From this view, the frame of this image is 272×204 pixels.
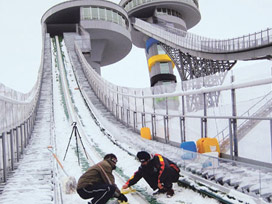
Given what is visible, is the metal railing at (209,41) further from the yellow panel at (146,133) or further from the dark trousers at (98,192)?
the dark trousers at (98,192)

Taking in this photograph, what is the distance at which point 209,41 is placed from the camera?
103 feet

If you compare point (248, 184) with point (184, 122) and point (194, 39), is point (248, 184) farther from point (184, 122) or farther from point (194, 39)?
point (194, 39)

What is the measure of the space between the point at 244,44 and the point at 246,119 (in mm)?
19761

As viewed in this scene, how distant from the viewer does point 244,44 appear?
25922 mm

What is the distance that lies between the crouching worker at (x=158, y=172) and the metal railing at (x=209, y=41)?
19.5 m

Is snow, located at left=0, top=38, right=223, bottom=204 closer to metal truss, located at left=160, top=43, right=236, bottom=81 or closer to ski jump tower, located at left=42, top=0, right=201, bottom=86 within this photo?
metal truss, located at left=160, top=43, right=236, bottom=81

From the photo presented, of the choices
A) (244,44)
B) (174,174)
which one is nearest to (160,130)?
(174,174)

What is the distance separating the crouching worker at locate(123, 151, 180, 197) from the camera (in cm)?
623

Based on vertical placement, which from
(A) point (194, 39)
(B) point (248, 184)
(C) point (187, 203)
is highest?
(A) point (194, 39)

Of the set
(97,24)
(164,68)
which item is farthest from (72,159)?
(164,68)

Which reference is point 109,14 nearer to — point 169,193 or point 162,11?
point 162,11

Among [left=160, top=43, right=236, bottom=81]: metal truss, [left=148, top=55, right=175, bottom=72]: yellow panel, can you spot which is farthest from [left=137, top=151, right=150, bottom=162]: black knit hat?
[left=148, top=55, right=175, bottom=72]: yellow panel

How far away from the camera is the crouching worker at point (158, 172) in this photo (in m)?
6.23

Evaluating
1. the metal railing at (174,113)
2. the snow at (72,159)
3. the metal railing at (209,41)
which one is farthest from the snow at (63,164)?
the metal railing at (209,41)
